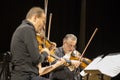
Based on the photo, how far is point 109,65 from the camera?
3342 mm

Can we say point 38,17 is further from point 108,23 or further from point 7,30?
point 108,23

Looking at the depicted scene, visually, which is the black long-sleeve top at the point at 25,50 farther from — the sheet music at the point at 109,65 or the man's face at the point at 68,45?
the man's face at the point at 68,45

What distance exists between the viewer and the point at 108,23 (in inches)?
242

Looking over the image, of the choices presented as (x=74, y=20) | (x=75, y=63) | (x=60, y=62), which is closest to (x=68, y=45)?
(x=75, y=63)

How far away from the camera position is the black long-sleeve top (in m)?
2.86

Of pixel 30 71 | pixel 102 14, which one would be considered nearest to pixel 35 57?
pixel 30 71

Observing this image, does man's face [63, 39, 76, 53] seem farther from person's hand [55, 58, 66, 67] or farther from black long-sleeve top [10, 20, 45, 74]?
black long-sleeve top [10, 20, 45, 74]

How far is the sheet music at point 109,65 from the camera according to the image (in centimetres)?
325

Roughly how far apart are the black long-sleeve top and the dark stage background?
6.70 ft

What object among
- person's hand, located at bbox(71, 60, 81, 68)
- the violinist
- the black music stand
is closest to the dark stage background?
person's hand, located at bbox(71, 60, 81, 68)

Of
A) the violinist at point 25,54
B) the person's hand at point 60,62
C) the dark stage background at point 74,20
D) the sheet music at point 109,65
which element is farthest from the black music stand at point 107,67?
the dark stage background at point 74,20

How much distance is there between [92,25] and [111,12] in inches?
19.4

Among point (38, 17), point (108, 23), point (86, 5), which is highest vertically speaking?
point (38, 17)

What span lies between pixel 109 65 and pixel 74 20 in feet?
8.34
